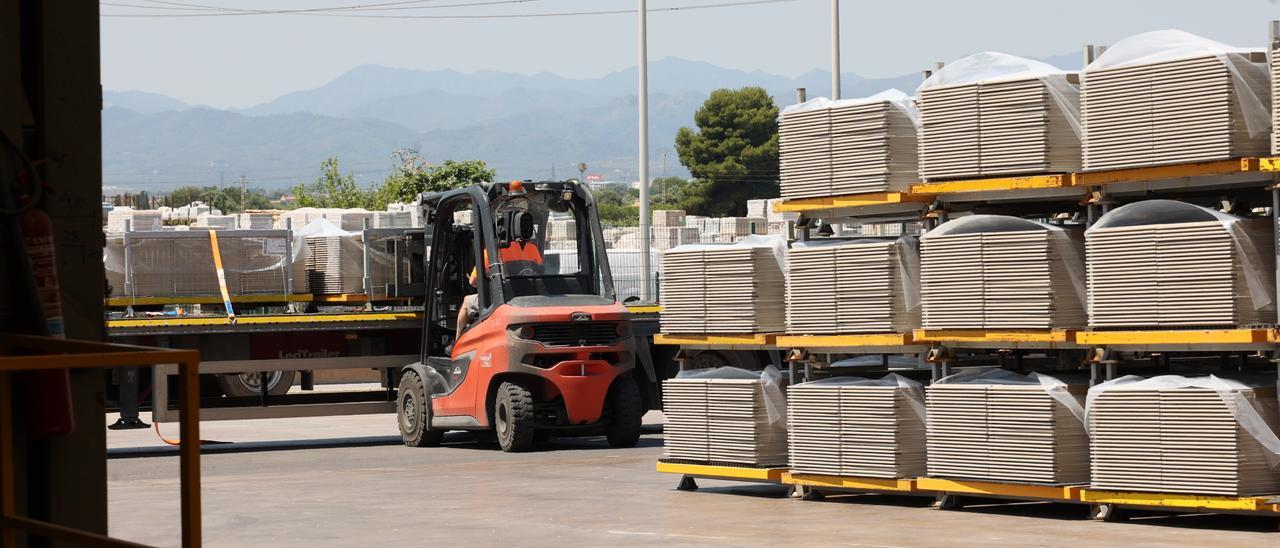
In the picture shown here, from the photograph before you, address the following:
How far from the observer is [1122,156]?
35.3ft

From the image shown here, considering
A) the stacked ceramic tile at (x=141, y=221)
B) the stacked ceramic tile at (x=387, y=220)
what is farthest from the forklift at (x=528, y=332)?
the stacked ceramic tile at (x=141, y=221)

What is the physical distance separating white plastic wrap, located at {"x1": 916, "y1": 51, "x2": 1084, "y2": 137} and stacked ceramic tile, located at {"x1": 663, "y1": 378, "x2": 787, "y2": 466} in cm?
277

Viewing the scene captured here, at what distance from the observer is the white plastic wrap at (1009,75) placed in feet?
36.9

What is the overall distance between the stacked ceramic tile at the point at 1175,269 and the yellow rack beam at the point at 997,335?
0.23 m

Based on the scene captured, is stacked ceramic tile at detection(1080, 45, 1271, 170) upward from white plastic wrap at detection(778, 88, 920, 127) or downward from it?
downward

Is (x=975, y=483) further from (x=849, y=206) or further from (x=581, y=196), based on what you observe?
(x=581, y=196)

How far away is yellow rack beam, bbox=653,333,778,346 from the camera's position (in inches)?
510

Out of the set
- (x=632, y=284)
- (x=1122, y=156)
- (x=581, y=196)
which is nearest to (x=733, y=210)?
(x=632, y=284)

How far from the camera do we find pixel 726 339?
13.3m

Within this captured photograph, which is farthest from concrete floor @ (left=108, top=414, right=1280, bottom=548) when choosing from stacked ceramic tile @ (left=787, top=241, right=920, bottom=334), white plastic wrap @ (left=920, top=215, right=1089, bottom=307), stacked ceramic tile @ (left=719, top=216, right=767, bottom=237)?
stacked ceramic tile @ (left=719, top=216, right=767, bottom=237)

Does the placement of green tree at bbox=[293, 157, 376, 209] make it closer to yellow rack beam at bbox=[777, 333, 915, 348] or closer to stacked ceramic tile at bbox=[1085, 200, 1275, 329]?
yellow rack beam at bbox=[777, 333, 915, 348]

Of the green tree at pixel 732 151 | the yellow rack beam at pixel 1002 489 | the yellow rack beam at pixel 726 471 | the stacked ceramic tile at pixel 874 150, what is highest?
the green tree at pixel 732 151

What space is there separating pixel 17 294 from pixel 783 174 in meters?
8.73

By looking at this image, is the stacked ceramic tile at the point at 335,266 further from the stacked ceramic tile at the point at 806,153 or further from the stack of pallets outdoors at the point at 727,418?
the stacked ceramic tile at the point at 806,153
